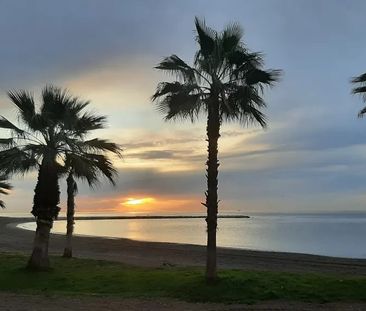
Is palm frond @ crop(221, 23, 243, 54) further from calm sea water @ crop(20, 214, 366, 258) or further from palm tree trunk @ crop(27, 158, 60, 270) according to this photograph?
calm sea water @ crop(20, 214, 366, 258)

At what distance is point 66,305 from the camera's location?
518 inches

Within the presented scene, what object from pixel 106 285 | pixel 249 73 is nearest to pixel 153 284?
pixel 106 285

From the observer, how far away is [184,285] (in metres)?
16.8

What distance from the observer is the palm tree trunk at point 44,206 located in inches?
791

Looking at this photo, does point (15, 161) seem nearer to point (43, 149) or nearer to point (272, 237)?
point (43, 149)

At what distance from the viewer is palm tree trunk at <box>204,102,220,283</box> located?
1675 cm

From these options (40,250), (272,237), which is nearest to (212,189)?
(40,250)

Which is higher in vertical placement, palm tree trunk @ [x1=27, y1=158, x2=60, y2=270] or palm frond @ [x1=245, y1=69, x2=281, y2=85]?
palm frond @ [x1=245, y1=69, x2=281, y2=85]

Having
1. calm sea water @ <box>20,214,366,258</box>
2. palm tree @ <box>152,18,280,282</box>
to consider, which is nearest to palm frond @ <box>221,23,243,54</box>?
palm tree @ <box>152,18,280,282</box>

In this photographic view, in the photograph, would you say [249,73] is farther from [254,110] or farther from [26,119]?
[26,119]

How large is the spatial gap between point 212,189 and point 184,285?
Answer: 10.3 feet

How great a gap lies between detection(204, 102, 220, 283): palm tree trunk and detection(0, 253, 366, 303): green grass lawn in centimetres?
59

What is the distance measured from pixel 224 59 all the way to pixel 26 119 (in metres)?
7.96

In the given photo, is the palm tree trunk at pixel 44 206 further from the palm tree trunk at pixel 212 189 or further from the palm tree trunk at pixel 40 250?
the palm tree trunk at pixel 212 189
